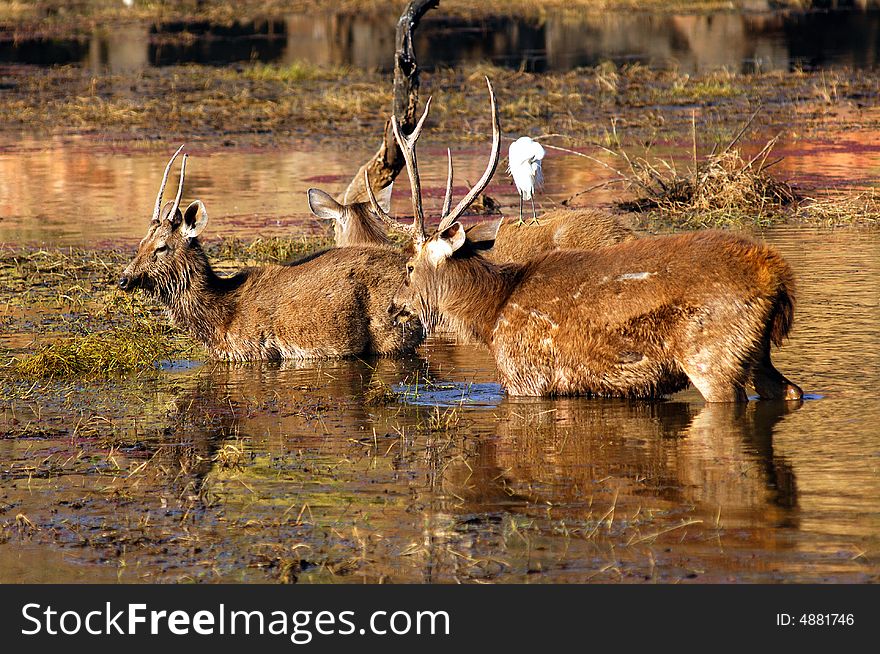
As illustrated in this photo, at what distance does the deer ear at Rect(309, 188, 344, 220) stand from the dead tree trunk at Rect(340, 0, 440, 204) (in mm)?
2266

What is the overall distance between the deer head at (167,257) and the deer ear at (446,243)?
7.59 feet

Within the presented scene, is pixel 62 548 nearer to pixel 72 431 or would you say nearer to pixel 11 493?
pixel 11 493

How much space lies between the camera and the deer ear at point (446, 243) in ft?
29.2

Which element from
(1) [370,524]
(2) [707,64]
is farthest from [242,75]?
(1) [370,524]

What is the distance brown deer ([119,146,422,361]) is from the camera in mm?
10289

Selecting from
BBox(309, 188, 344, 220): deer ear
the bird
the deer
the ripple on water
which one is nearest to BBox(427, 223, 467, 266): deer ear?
the ripple on water

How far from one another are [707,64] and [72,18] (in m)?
22.0

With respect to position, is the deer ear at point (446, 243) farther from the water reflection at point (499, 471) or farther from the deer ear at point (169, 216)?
the deer ear at point (169, 216)

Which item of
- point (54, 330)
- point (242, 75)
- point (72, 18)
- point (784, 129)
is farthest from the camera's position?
point (72, 18)

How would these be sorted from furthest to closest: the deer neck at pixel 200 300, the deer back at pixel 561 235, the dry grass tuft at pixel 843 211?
1. the dry grass tuft at pixel 843 211
2. the deer back at pixel 561 235
3. the deer neck at pixel 200 300

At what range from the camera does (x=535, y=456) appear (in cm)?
752

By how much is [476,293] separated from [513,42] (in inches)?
1126

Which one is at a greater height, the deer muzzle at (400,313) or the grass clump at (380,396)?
the deer muzzle at (400,313)

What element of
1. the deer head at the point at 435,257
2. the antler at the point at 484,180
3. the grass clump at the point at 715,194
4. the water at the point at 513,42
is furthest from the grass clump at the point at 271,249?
the water at the point at 513,42
